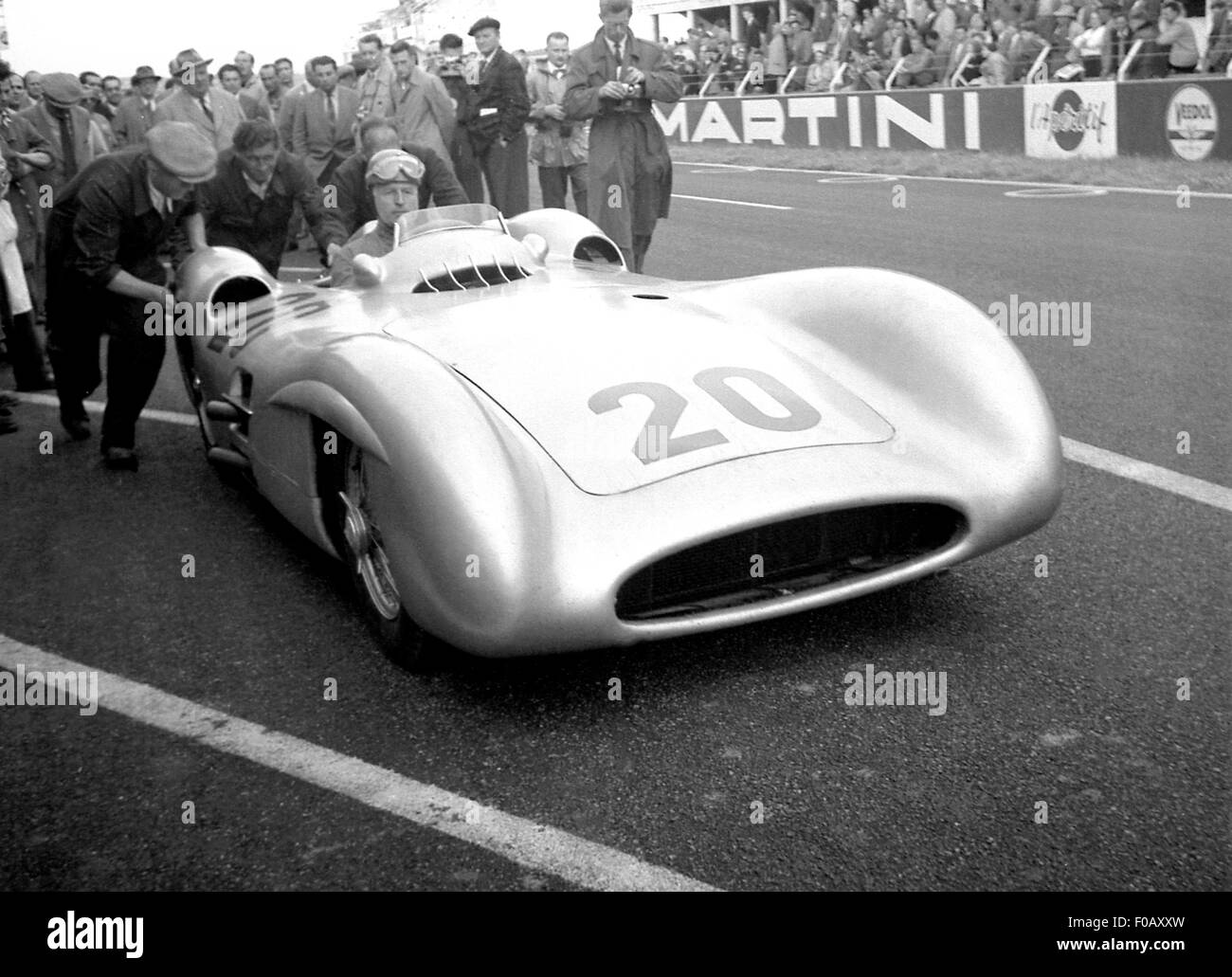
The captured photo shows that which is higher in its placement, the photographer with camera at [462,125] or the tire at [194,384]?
the photographer with camera at [462,125]

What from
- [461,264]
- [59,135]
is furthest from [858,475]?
[59,135]

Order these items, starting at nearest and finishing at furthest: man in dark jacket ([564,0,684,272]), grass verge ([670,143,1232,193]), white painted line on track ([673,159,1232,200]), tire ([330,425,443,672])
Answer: tire ([330,425,443,672]) → man in dark jacket ([564,0,684,272]) → white painted line on track ([673,159,1232,200]) → grass verge ([670,143,1232,193])

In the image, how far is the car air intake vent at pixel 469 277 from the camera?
4555mm

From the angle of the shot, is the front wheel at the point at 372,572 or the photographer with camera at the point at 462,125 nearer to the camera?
the front wheel at the point at 372,572

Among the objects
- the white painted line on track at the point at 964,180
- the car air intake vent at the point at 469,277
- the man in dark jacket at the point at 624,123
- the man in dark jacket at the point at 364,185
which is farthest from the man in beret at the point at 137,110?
the car air intake vent at the point at 469,277

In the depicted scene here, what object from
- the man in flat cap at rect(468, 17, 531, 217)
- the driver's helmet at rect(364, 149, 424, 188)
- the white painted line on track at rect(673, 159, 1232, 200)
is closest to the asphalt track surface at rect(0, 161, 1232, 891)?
the driver's helmet at rect(364, 149, 424, 188)

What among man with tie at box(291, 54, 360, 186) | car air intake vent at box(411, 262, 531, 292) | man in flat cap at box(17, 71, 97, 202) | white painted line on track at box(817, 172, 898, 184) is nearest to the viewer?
car air intake vent at box(411, 262, 531, 292)

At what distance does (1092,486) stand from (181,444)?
3593 mm

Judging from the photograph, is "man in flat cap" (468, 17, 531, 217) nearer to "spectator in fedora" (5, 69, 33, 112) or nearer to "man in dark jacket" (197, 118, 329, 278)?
"spectator in fedora" (5, 69, 33, 112)

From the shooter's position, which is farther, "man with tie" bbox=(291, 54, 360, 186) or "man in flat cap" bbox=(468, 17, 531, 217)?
"man with tie" bbox=(291, 54, 360, 186)

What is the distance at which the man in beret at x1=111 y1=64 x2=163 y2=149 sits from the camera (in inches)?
506

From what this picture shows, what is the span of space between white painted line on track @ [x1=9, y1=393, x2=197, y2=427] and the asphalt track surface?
5.03ft

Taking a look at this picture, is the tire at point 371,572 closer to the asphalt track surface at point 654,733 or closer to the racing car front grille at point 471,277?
the asphalt track surface at point 654,733

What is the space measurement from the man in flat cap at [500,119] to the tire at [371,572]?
704 centimetres
